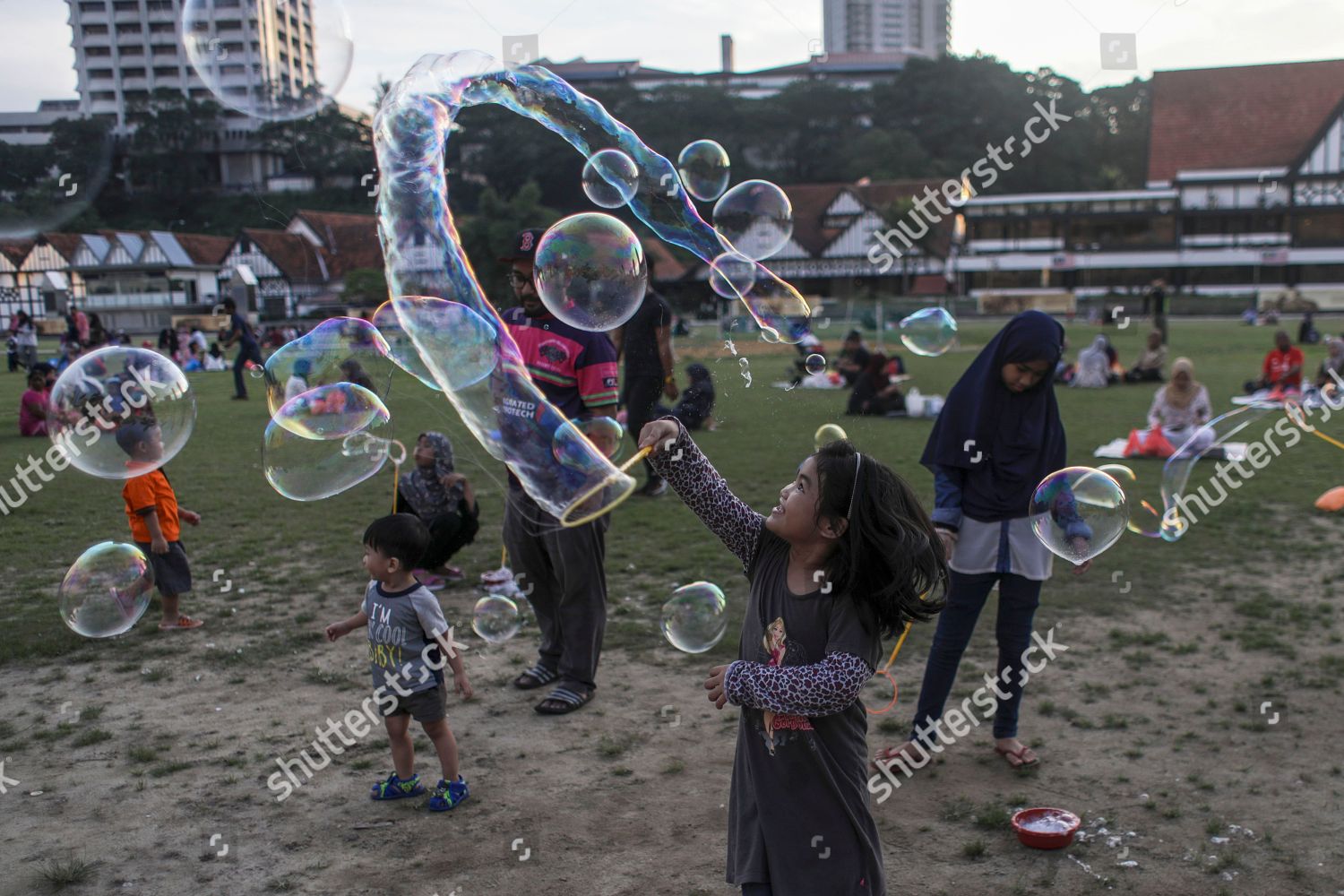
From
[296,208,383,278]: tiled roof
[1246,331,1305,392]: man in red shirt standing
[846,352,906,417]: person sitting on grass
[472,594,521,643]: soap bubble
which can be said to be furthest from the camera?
[296,208,383,278]: tiled roof

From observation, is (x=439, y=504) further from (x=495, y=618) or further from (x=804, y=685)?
(x=804, y=685)

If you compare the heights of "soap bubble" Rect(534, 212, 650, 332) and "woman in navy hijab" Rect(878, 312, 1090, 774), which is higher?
"soap bubble" Rect(534, 212, 650, 332)

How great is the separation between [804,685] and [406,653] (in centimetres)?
191

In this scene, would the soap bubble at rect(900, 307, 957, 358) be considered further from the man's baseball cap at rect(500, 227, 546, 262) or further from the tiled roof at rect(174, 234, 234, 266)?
the tiled roof at rect(174, 234, 234, 266)

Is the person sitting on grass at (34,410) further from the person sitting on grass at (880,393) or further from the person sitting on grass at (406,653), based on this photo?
the person sitting on grass at (406,653)

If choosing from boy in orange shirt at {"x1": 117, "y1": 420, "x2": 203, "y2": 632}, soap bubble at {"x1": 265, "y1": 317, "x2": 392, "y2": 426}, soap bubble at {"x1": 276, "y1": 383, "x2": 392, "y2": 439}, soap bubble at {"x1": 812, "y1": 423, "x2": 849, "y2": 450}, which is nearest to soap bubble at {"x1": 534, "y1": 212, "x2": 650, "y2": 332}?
soap bubble at {"x1": 265, "y1": 317, "x2": 392, "y2": 426}

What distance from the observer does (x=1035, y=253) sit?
51.8 m

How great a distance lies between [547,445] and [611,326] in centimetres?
52

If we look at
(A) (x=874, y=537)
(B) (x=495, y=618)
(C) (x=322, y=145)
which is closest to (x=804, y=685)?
(A) (x=874, y=537)

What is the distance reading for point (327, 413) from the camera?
405cm

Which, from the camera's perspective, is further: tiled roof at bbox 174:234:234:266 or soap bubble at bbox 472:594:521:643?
tiled roof at bbox 174:234:234:266

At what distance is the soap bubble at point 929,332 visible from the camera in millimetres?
6234

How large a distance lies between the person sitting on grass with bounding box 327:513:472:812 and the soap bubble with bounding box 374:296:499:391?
0.54 meters

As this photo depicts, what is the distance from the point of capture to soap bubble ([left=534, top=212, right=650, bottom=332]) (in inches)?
146
